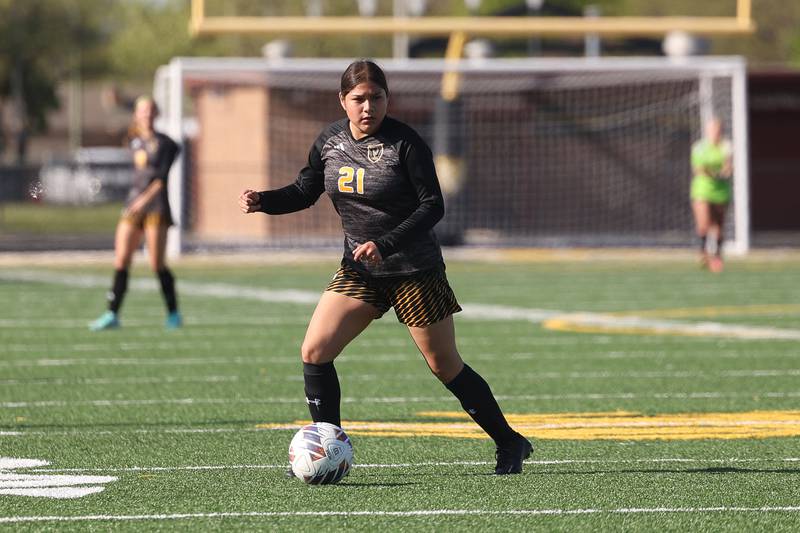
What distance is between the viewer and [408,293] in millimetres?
7109

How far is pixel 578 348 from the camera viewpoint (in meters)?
13.6

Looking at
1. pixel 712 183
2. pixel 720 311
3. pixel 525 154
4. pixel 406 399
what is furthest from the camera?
pixel 525 154

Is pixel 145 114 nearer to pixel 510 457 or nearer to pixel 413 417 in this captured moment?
pixel 413 417

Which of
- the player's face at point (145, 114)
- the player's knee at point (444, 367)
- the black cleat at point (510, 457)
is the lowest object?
the black cleat at point (510, 457)

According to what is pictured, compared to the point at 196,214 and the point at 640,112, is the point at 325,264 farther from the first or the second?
the point at 640,112

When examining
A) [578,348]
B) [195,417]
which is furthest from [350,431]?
[578,348]

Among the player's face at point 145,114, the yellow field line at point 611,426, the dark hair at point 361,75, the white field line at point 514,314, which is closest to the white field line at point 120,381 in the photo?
the yellow field line at point 611,426

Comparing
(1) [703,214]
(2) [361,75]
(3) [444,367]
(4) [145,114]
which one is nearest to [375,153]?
(2) [361,75]

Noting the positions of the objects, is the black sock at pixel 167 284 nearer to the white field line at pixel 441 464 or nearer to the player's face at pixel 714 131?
the white field line at pixel 441 464

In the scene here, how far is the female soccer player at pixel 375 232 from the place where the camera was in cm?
701

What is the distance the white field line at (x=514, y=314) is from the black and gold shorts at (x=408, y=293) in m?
7.67

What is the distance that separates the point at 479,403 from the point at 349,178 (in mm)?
1209

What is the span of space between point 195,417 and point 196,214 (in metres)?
21.7

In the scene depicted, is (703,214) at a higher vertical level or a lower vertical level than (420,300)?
lower
